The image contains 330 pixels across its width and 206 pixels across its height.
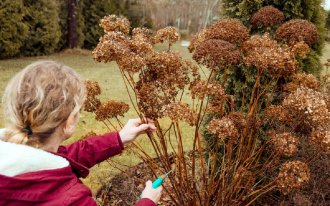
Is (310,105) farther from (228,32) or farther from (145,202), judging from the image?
(145,202)

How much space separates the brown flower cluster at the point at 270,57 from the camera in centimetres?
231

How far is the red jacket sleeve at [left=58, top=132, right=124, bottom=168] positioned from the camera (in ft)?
7.76

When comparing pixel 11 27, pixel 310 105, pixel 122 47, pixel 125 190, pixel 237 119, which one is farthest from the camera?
pixel 11 27

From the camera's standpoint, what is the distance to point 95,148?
2.39 metres

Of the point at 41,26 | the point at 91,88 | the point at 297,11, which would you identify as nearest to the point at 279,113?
the point at 91,88

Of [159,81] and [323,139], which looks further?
[159,81]

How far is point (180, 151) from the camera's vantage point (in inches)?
106

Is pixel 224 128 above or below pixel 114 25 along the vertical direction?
below

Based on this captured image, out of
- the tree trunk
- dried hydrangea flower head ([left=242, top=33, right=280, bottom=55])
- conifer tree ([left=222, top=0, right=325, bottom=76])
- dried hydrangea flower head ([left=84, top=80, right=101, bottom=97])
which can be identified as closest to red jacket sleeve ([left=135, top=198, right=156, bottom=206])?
dried hydrangea flower head ([left=84, top=80, right=101, bottom=97])

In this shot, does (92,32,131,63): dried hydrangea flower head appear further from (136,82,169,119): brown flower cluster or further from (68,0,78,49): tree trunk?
(68,0,78,49): tree trunk

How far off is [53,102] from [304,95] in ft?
4.31

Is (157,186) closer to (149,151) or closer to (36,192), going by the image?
(36,192)

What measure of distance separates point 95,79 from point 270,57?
30.1ft

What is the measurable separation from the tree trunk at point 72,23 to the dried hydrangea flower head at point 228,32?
46.9 ft
